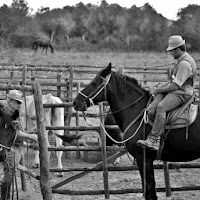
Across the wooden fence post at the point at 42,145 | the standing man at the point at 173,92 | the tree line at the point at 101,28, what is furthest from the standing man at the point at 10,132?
the tree line at the point at 101,28

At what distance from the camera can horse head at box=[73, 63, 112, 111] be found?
6.83 meters

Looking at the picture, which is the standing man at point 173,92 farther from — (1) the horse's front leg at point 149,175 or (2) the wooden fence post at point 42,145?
(2) the wooden fence post at point 42,145

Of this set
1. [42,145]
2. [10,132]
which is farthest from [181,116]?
[10,132]

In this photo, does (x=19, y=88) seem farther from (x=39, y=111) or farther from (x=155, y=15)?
(x=155, y=15)

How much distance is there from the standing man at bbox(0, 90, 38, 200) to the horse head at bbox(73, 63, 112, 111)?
2.96ft

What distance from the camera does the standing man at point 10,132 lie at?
6133mm

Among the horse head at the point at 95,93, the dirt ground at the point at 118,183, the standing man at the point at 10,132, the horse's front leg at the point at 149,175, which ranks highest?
the horse head at the point at 95,93

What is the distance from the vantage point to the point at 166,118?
646cm

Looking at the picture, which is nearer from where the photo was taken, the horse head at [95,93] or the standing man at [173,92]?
the standing man at [173,92]

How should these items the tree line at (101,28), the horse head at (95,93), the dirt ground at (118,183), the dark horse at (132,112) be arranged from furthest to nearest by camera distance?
the tree line at (101,28), the dirt ground at (118,183), the horse head at (95,93), the dark horse at (132,112)

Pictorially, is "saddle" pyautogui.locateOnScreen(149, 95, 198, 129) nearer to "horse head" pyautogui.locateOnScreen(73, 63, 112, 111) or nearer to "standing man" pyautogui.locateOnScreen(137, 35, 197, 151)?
"standing man" pyautogui.locateOnScreen(137, 35, 197, 151)

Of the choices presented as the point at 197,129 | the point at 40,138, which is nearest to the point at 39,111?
the point at 40,138

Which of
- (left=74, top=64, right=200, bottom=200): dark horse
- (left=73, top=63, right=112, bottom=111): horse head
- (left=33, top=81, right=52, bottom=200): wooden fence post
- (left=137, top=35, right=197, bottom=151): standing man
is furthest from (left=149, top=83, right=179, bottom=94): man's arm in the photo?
(left=33, top=81, right=52, bottom=200): wooden fence post

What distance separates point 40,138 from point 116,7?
85669 mm
